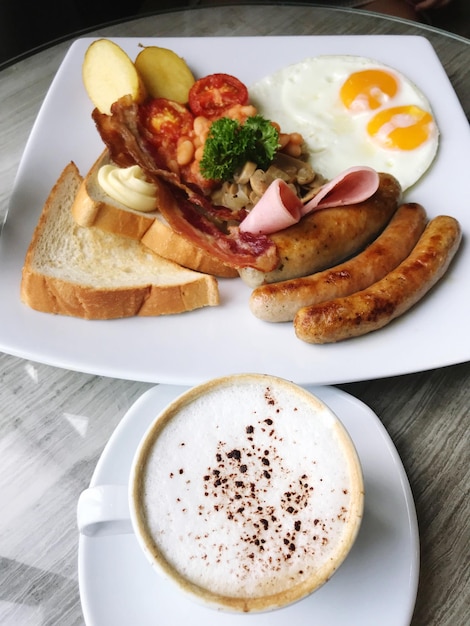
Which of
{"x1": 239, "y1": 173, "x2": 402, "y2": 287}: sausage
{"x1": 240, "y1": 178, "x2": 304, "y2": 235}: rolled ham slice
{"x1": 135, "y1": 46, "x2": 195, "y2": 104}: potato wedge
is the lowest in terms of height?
{"x1": 239, "y1": 173, "x2": 402, "y2": 287}: sausage

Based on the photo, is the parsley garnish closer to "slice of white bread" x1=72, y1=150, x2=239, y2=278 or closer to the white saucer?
"slice of white bread" x1=72, y1=150, x2=239, y2=278

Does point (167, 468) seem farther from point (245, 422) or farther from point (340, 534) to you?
point (340, 534)

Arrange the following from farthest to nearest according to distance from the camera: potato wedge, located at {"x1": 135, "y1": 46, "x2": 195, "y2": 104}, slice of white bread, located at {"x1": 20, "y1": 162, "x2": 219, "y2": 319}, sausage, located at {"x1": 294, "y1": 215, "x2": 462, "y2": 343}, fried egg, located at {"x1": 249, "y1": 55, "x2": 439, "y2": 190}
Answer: potato wedge, located at {"x1": 135, "y1": 46, "x2": 195, "y2": 104}
fried egg, located at {"x1": 249, "y1": 55, "x2": 439, "y2": 190}
slice of white bread, located at {"x1": 20, "y1": 162, "x2": 219, "y2": 319}
sausage, located at {"x1": 294, "y1": 215, "x2": 462, "y2": 343}

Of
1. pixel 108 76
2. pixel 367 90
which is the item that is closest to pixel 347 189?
pixel 367 90

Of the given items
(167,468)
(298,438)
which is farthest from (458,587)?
(167,468)

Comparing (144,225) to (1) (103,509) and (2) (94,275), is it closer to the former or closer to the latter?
(2) (94,275)

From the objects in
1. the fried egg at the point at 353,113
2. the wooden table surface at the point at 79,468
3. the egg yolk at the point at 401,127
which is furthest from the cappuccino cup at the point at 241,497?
the egg yolk at the point at 401,127

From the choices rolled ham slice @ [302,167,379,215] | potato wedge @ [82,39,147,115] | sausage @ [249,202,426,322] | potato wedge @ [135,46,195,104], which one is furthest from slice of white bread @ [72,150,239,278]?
potato wedge @ [135,46,195,104]
